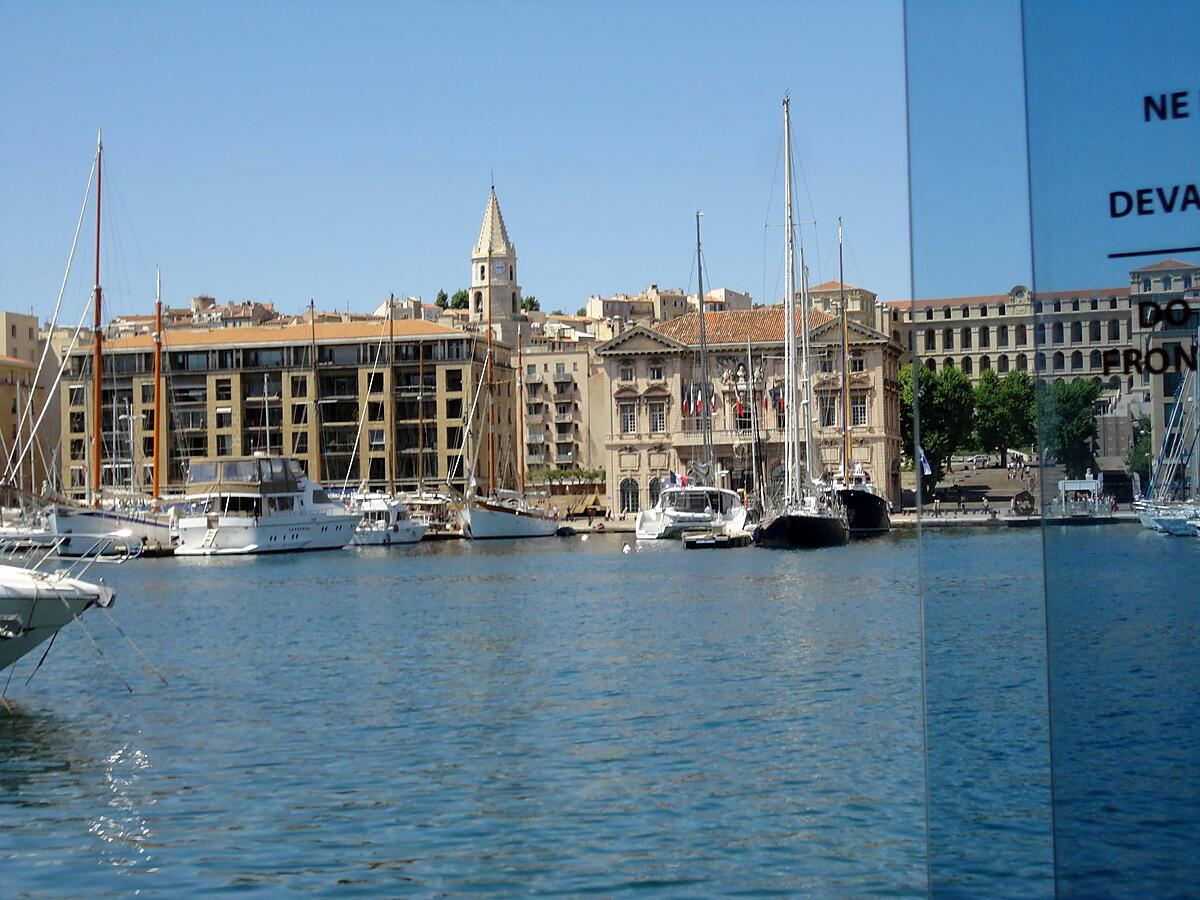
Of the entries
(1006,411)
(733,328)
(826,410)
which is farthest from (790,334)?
(1006,411)

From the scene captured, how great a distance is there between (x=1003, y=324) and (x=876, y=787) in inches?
328

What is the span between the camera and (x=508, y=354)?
11269 centimetres

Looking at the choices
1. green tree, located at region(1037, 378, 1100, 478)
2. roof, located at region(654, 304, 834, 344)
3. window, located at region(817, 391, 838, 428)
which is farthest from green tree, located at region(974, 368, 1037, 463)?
roof, located at region(654, 304, 834, 344)

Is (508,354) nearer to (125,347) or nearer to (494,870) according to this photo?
(125,347)

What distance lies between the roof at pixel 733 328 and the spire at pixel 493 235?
43084mm

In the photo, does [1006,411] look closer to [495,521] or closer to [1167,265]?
[1167,265]

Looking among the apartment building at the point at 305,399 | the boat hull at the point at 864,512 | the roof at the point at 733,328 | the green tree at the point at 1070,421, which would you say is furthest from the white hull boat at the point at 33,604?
the apartment building at the point at 305,399

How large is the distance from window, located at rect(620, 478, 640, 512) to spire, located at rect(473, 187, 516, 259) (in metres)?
44.0

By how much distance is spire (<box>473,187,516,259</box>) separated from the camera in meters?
137

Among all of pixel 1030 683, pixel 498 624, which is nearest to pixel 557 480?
pixel 498 624

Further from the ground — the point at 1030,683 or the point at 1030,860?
the point at 1030,683

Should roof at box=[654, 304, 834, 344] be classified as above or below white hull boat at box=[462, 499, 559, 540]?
above

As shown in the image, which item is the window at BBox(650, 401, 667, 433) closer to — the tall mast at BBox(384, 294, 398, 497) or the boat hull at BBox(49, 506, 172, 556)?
the tall mast at BBox(384, 294, 398, 497)

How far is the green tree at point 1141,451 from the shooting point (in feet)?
13.3
